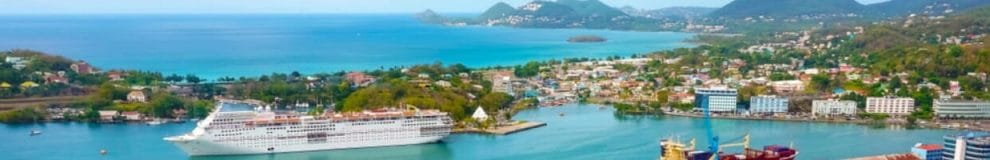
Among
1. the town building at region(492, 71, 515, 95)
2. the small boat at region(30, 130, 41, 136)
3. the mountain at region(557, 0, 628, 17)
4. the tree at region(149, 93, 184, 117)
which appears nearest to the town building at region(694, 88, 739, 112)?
the town building at region(492, 71, 515, 95)

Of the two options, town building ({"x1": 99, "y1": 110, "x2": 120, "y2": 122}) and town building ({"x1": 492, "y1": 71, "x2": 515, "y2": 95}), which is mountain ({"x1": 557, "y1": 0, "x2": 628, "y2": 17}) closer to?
town building ({"x1": 492, "y1": 71, "x2": 515, "y2": 95})

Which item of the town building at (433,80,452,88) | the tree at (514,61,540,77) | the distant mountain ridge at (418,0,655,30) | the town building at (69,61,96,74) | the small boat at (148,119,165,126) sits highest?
the distant mountain ridge at (418,0,655,30)

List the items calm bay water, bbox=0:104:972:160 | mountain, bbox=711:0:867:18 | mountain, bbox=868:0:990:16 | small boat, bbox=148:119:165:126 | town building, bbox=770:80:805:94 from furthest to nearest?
mountain, bbox=711:0:867:18
mountain, bbox=868:0:990:16
town building, bbox=770:80:805:94
small boat, bbox=148:119:165:126
calm bay water, bbox=0:104:972:160

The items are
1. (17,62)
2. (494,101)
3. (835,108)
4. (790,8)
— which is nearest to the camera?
(835,108)

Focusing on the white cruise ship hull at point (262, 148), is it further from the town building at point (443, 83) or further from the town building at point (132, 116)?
the town building at point (443, 83)

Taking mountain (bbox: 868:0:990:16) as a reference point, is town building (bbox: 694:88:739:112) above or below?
below

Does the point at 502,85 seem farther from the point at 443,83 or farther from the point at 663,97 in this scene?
the point at 663,97

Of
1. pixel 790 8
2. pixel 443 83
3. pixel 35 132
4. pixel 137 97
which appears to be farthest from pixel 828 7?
pixel 35 132
